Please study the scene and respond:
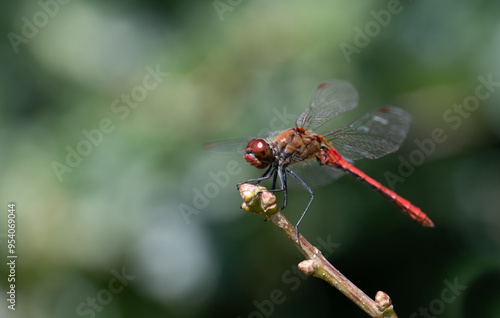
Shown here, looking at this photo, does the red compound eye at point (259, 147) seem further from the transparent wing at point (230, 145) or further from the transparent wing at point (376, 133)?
the transparent wing at point (376, 133)

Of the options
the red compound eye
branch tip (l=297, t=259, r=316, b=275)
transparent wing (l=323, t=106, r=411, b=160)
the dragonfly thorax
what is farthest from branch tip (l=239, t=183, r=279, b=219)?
transparent wing (l=323, t=106, r=411, b=160)

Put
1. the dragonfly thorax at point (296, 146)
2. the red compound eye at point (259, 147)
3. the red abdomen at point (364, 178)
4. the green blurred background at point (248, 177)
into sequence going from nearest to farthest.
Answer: the red compound eye at point (259, 147) → the dragonfly thorax at point (296, 146) → the red abdomen at point (364, 178) → the green blurred background at point (248, 177)

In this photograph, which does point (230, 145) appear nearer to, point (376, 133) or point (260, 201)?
point (376, 133)

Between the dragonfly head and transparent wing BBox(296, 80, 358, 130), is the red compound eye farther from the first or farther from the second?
transparent wing BBox(296, 80, 358, 130)

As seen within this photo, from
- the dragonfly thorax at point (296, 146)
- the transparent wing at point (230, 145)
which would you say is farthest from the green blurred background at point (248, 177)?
the dragonfly thorax at point (296, 146)

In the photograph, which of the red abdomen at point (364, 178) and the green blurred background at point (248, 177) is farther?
the green blurred background at point (248, 177)

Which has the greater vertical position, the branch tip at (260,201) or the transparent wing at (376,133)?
the branch tip at (260,201)

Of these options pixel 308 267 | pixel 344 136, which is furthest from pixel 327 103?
pixel 308 267

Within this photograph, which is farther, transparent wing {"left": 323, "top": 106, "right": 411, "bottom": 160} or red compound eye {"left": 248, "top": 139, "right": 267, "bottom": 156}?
transparent wing {"left": 323, "top": 106, "right": 411, "bottom": 160}

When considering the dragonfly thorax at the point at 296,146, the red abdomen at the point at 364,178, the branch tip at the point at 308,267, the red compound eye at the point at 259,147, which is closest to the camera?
the branch tip at the point at 308,267
